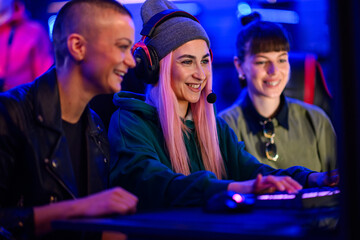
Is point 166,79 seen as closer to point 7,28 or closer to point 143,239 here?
point 143,239

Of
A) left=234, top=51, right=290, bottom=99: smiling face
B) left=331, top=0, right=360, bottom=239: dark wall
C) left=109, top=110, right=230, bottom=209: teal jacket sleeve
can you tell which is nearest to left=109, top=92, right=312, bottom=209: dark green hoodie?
left=109, top=110, right=230, bottom=209: teal jacket sleeve

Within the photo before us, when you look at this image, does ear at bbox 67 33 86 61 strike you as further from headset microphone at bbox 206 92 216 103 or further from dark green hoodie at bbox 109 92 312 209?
headset microphone at bbox 206 92 216 103

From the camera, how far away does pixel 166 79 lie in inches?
75.0

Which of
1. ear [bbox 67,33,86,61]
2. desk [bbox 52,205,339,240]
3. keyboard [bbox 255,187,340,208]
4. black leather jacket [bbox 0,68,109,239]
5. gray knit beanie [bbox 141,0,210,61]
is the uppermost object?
gray knit beanie [bbox 141,0,210,61]

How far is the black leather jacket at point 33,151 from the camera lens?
4.18ft

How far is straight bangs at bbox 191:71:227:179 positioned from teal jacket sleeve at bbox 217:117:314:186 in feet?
0.21

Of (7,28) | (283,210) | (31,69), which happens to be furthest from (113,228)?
(7,28)

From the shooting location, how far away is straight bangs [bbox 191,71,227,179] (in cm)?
191

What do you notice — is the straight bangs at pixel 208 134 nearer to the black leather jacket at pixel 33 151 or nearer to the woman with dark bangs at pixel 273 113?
the woman with dark bangs at pixel 273 113

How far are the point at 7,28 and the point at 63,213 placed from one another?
1.80m

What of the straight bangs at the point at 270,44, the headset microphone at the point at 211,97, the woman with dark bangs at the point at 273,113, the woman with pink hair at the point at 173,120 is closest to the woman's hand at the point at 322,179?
the woman with pink hair at the point at 173,120

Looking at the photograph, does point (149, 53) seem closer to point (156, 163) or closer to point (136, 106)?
point (136, 106)

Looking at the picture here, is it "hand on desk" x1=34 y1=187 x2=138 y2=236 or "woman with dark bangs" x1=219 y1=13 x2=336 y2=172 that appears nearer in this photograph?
"hand on desk" x1=34 y1=187 x2=138 y2=236

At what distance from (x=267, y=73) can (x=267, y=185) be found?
1237 millimetres
